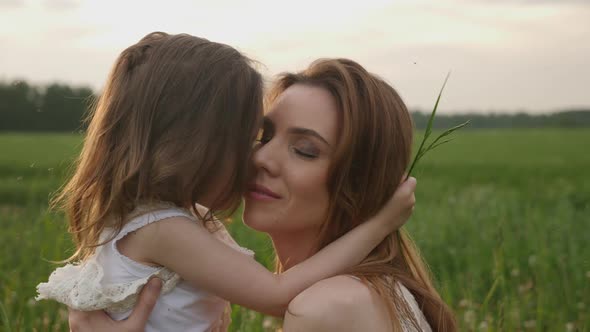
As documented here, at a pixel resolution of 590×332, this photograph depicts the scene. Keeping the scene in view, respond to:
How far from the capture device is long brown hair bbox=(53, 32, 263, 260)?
2689 mm

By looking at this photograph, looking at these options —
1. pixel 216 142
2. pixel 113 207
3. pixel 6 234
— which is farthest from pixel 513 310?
pixel 6 234

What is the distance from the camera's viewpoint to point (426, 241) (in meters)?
5.97

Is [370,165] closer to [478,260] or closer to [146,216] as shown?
[146,216]

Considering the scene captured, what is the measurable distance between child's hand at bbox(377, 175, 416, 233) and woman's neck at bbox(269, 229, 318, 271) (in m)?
0.32

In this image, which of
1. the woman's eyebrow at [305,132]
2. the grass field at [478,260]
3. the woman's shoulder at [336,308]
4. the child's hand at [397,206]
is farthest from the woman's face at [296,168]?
the grass field at [478,260]

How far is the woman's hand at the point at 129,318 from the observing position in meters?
2.62

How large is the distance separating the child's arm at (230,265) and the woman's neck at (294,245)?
28 cm

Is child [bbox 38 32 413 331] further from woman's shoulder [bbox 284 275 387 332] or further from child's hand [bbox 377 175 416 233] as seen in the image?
woman's shoulder [bbox 284 275 387 332]

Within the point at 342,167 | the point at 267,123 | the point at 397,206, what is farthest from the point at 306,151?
the point at 397,206

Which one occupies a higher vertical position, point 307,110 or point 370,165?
point 307,110

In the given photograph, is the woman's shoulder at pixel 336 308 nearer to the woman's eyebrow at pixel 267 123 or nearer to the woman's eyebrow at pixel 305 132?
the woman's eyebrow at pixel 305 132

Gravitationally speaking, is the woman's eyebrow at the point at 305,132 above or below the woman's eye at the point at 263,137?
above

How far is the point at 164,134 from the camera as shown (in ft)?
8.93

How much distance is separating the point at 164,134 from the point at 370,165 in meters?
0.74
